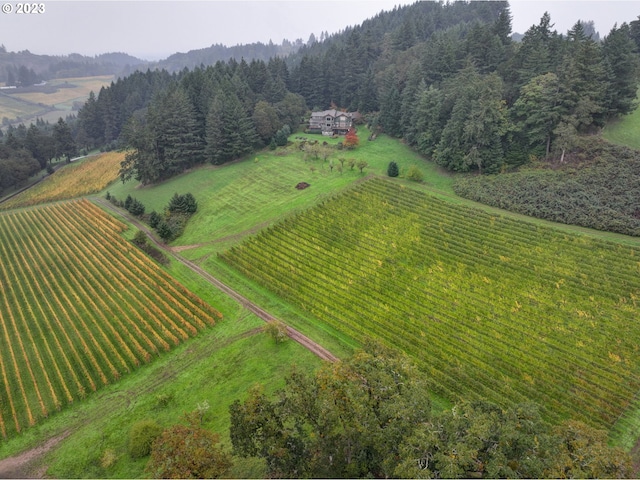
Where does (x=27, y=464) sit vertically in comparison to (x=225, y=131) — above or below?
below

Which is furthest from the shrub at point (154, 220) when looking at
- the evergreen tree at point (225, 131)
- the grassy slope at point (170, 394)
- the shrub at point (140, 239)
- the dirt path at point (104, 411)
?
the dirt path at point (104, 411)

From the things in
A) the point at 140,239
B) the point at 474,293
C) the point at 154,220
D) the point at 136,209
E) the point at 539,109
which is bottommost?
the point at 474,293

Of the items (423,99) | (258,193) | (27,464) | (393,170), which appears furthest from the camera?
(423,99)

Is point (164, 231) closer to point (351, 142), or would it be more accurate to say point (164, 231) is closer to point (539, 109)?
point (351, 142)

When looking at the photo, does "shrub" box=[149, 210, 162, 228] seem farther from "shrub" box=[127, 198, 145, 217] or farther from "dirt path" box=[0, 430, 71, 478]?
"dirt path" box=[0, 430, 71, 478]

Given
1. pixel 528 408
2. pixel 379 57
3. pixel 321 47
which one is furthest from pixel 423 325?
pixel 321 47

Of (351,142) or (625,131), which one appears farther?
(351,142)

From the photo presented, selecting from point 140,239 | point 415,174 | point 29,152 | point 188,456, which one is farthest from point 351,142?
point 29,152

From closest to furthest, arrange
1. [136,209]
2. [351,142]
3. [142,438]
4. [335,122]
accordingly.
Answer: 1. [142,438]
2. [136,209]
3. [351,142]
4. [335,122]
